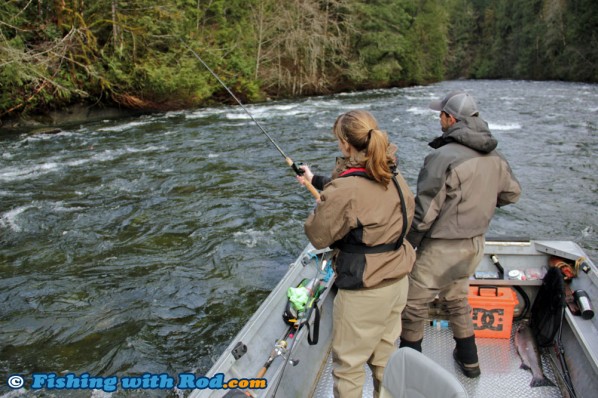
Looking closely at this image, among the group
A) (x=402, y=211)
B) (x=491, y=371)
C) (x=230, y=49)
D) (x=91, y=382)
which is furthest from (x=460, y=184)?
(x=230, y=49)

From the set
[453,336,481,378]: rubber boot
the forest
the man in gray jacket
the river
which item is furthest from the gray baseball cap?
the forest

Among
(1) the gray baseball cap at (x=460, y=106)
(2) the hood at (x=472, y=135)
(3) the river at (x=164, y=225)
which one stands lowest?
(3) the river at (x=164, y=225)

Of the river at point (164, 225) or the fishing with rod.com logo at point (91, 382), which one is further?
the river at point (164, 225)

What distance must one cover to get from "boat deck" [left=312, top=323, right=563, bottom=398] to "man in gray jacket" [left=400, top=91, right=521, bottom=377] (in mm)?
564

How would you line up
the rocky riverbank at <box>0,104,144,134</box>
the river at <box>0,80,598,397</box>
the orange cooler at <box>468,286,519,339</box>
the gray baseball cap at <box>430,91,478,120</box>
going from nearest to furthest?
the gray baseball cap at <box>430,91,478,120</box> < the orange cooler at <box>468,286,519,339</box> < the river at <box>0,80,598,397</box> < the rocky riverbank at <box>0,104,144,134</box>

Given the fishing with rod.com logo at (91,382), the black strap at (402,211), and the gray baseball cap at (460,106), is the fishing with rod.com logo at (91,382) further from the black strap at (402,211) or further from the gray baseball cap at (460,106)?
the gray baseball cap at (460,106)

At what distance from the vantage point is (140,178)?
361 inches

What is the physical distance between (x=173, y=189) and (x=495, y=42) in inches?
2448

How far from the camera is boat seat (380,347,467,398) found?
166 cm

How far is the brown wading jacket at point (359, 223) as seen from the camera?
6.90 ft

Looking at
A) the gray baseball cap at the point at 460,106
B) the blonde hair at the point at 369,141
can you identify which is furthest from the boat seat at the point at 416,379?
the gray baseball cap at the point at 460,106

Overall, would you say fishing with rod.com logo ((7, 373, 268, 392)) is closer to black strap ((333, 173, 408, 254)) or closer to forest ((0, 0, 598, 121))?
black strap ((333, 173, 408, 254))

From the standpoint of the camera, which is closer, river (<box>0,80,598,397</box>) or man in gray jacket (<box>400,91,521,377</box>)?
man in gray jacket (<box>400,91,521,377</box>)

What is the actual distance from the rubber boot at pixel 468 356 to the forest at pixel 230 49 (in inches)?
492
